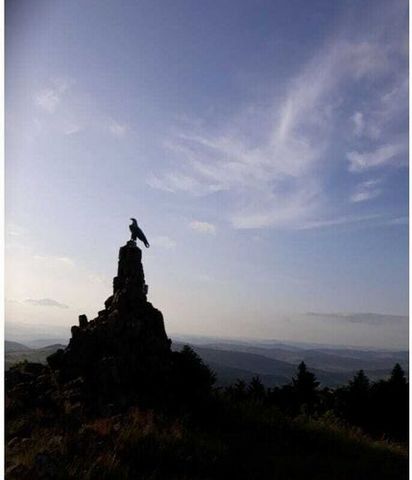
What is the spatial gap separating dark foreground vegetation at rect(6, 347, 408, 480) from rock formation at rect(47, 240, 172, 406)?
357mm

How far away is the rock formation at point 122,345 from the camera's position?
5.70 metres

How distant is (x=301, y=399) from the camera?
1377 cm

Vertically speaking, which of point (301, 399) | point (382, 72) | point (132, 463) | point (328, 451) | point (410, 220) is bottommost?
point (301, 399)

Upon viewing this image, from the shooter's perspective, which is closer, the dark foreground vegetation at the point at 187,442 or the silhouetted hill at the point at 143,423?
the dark foreground vegetation at the point at 187,442

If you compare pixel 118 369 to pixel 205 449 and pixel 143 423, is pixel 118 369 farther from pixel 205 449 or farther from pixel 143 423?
pixel 205 449

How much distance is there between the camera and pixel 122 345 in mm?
6148

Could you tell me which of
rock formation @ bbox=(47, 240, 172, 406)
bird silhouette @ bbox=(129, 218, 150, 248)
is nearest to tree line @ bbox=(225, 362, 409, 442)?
rock formation @ bbox=(47, 240, 172, 406)

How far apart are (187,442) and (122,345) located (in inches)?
89.4

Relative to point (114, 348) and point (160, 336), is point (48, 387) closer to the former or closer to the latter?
point (114, 348)

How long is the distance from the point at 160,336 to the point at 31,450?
310 centimetres

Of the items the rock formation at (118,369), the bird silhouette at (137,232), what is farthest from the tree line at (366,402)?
the bird silhouette at (137,232)

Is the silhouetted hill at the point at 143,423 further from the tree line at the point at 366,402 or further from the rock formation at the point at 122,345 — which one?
the tree line at the point at 366,402

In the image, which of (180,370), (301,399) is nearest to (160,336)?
(180,370)

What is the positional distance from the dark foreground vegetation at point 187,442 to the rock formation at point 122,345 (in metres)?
0.36
